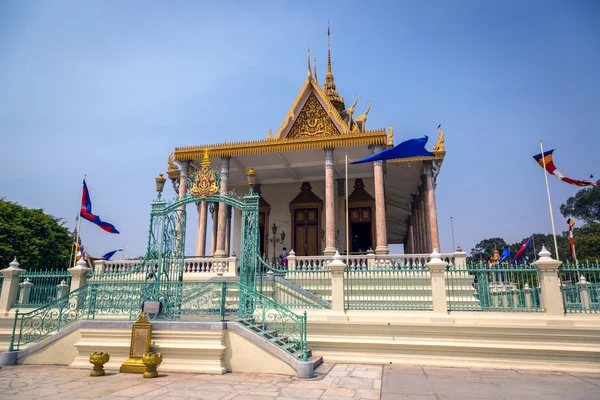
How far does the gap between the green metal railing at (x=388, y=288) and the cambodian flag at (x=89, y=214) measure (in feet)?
30.4

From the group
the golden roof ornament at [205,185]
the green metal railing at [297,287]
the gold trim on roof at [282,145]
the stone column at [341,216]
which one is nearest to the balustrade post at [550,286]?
the green metal railing at [297,287]

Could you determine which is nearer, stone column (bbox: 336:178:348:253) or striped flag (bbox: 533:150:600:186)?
striped flag (bbox: 533:150:600:186)

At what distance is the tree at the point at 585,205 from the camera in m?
55.9

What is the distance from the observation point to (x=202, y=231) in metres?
16.4

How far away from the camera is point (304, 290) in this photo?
32.4 feet

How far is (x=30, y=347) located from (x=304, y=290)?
6.11 meters

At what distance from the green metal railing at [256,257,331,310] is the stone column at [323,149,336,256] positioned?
2765 millimetres

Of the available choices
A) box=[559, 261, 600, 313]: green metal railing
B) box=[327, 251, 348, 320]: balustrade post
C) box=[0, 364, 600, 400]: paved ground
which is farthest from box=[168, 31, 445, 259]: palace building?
box=[0, 364, 600, 400]: paved ground

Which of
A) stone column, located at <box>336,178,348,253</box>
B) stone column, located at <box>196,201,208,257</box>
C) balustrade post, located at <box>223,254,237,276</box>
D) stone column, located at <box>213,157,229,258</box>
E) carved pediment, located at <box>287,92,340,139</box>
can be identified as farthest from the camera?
stone column, located at <box>336,178,348,253</box>

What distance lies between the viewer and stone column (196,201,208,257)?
52.0 feet

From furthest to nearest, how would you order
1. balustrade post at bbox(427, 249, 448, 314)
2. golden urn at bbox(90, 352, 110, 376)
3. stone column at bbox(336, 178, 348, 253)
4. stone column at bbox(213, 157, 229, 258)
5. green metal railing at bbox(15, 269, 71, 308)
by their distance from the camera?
stone column at bbox(336, 178, 348, 253) < stone column at bbox(213, 157, 229, 258) < green metal railing at bbox(15, 269, 71, 308) < balustrade post at bbox(427, 249, 448, 314) < golden urn at bbox(90, 352, 110, 376)

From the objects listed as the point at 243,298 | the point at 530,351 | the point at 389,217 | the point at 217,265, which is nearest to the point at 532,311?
the point at 530,351

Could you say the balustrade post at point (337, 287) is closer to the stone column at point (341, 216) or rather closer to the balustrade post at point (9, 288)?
the balustrade post at point (9, 288)

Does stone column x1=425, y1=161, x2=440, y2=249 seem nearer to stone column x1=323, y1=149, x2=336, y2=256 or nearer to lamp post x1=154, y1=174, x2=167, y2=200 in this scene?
stone column x1=323, y1=149, x2=336, y2=256
